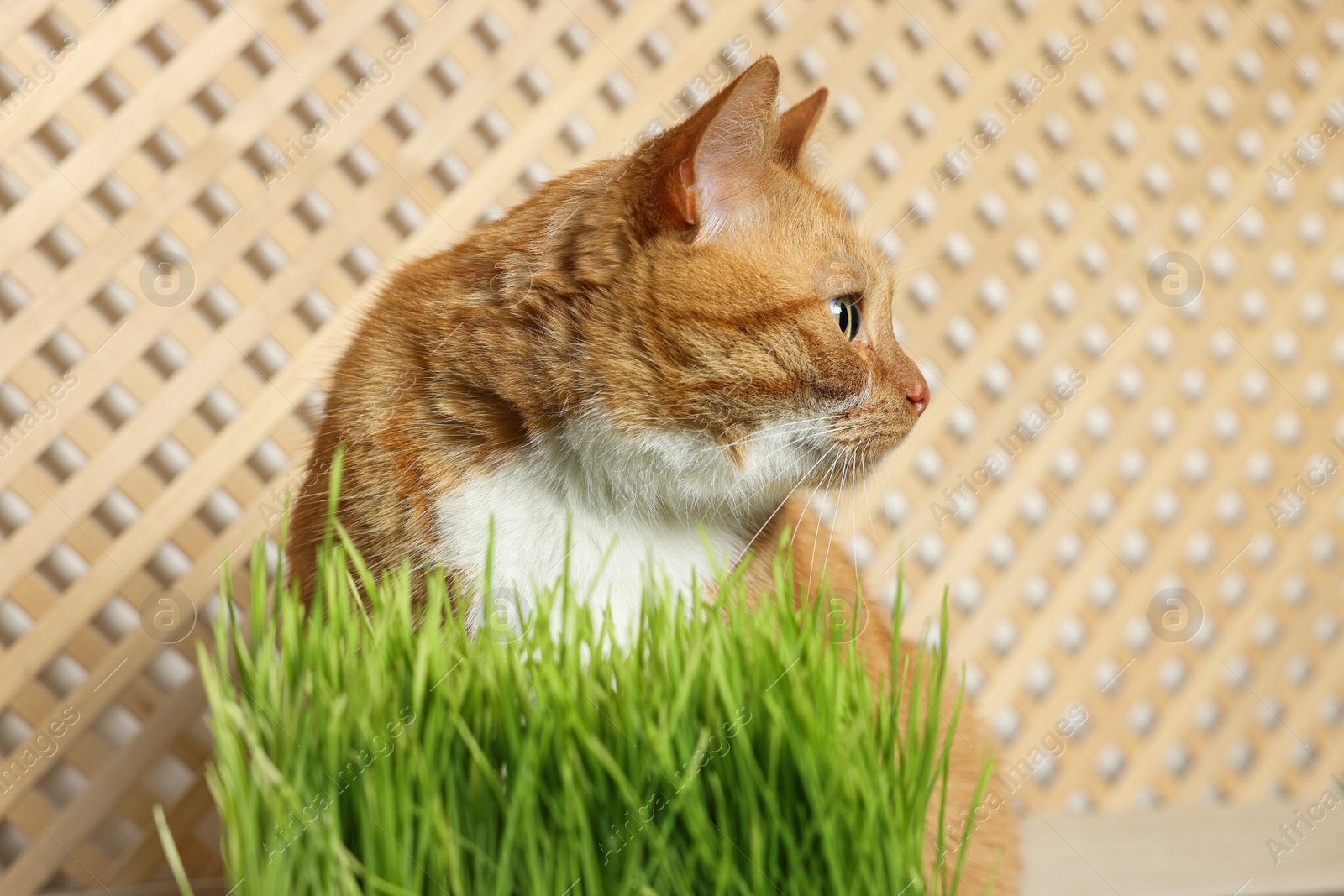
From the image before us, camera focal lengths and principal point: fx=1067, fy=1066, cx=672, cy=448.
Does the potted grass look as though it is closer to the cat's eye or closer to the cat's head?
the cat's head

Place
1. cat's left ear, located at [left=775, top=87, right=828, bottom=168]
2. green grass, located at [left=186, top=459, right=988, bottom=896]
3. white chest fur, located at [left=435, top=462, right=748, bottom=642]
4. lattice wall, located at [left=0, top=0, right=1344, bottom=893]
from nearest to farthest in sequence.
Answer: green grass, located at [left=186, top=459, right=988, bottom=896] < white chest fur, located at [left=435, top=462, right=748, bottom=642] < cat's left ear, located at [left=775, top=87, right=828, bottom=168] < lattice wall, located at [left=0, top=0, right=1344, bottom=893]

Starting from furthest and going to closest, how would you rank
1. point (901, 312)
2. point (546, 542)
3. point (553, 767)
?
point (901, 312)
point (546, 542)
point (553, 767)

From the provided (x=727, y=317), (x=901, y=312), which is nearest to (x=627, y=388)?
(x=727, y=317)

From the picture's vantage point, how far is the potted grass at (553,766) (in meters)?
0.58

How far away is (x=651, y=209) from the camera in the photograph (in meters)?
0.74

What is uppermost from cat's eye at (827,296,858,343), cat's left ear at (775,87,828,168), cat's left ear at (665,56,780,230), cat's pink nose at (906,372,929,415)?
cat's left ear at (665,56,780,230)

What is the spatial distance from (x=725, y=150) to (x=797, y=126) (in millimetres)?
113

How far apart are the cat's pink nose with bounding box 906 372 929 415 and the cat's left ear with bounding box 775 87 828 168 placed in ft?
0.63

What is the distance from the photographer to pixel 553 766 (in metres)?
0.60

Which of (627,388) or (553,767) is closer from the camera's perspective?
(553,767)

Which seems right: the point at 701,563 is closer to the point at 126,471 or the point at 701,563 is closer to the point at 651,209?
the point at 651,209

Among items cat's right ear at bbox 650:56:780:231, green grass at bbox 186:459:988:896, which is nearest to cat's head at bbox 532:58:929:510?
cat's right ear at bbox 650:56:780:231

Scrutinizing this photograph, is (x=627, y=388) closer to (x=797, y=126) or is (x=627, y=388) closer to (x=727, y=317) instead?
(x=727, y=317)

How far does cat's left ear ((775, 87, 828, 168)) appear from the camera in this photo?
2.69 feet
